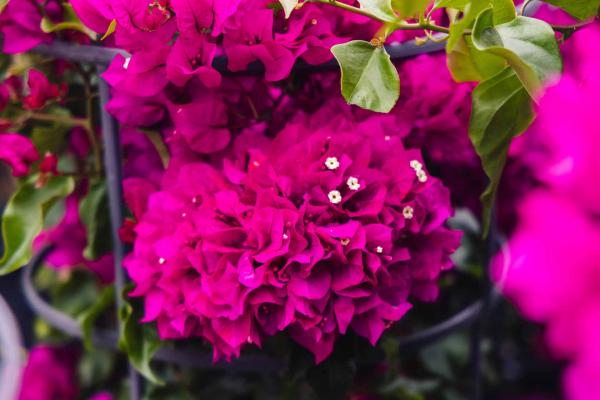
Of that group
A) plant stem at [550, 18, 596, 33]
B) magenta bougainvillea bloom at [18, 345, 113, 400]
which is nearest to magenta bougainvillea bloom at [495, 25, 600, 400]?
plant stem at [550, 18, 596, 33]

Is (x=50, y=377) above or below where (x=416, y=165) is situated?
below

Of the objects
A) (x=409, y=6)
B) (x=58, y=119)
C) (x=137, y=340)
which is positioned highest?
(x=409, y=6)

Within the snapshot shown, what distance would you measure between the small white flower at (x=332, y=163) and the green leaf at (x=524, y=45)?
0.43 ft

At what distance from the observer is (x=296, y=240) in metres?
0.54

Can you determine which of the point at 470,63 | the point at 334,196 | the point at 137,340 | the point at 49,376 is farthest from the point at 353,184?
the point at 49,376

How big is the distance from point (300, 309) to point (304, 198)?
0.08m

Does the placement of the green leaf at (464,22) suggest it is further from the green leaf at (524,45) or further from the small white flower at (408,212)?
the small white flower at (408,212)

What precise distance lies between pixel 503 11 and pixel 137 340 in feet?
1.37

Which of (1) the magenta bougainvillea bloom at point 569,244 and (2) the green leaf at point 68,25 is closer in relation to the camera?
(1) the magenta bougainvillea bloom at point 569,244

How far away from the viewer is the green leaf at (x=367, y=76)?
52 cm

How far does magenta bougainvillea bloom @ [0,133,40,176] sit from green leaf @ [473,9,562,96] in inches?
15.9

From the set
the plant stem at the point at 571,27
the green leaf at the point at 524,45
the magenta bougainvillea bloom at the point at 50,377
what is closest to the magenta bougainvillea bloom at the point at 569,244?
the green leaf at the point at 524,45

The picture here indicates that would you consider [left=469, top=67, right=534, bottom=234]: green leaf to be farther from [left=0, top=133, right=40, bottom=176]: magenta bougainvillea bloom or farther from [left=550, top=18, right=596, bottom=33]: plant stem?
[left=0, top=133, right=40, bottom=176]: magenta bougainvillea bloom

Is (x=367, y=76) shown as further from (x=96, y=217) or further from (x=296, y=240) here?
(x=96, y=217)
